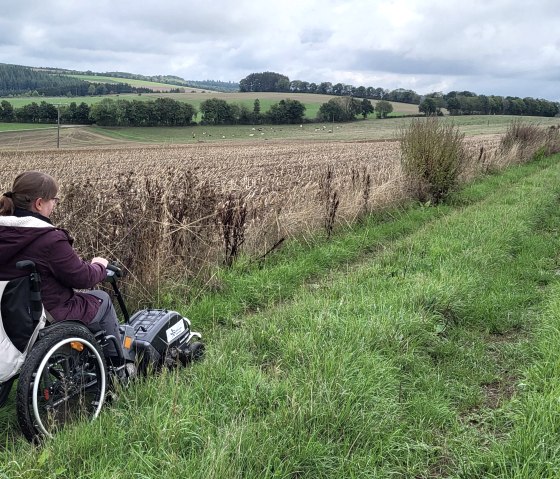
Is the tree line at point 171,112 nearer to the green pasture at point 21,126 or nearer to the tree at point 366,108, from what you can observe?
the tree at point 366,108

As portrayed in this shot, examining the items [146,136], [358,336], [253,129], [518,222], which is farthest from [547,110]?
[358,336]

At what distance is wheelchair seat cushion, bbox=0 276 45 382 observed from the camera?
2828 mm

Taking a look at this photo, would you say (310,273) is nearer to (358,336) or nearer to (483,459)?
(358,336)

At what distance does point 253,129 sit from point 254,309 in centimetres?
8427

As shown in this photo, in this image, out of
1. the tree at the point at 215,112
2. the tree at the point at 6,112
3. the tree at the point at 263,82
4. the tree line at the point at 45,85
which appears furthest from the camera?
the tree at the point at 263,82

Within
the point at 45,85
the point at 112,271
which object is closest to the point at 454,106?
the point at 112,271

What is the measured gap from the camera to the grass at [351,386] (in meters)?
2.62

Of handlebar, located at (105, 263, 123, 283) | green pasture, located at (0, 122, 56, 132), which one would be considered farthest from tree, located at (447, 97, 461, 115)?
handlebar, located at (105, 263, 123, 283)

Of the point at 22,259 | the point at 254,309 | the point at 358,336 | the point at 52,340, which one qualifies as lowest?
the point at 254,309

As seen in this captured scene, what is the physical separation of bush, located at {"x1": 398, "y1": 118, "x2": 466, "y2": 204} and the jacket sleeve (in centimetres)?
1034

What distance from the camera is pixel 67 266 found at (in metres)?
3.05

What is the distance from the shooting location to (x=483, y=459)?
2.81 m

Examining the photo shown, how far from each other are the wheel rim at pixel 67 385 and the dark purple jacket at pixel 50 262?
297mm

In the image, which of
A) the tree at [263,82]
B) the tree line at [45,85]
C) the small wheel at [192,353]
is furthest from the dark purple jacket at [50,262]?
the tree at [263,82]
